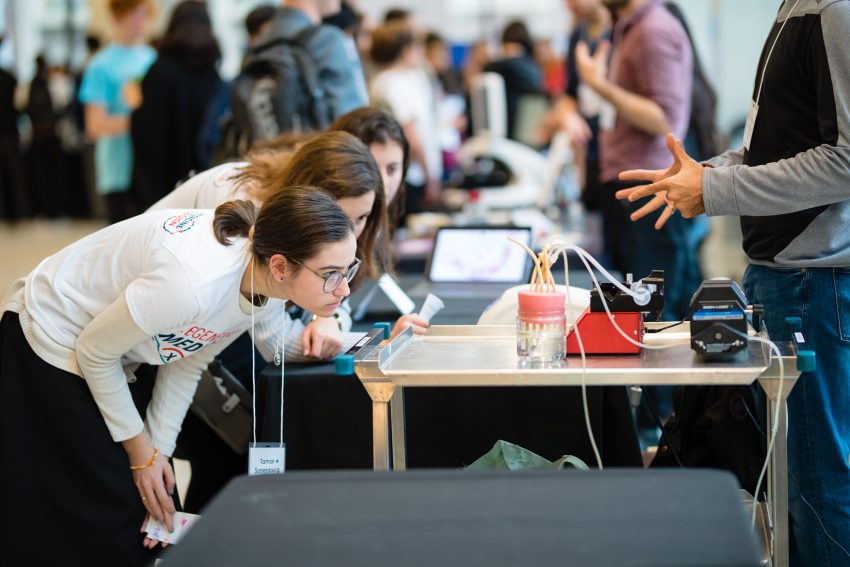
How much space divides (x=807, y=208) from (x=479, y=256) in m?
1.36

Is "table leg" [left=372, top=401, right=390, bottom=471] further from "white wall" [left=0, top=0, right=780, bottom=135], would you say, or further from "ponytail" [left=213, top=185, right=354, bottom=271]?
"white wall" [left=0, top=0, right=780, bottom=135]

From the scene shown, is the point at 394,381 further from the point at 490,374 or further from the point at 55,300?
the point at 55,300

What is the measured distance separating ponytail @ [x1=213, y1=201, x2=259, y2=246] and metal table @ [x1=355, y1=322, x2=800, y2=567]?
38cm

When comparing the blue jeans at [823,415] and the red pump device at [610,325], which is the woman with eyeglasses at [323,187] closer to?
the red pump device at [610,325]

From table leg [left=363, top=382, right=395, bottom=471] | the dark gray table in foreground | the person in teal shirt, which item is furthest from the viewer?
the person in teal shirt

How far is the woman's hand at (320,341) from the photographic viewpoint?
2.13 meters

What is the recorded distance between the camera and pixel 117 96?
4.94m

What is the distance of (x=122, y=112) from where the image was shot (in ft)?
16.0

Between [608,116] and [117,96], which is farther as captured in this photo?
[117,96]

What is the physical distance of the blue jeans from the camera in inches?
68.1

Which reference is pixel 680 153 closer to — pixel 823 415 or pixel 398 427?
pixel 823 415

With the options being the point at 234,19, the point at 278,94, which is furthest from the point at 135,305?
the point at 234,19

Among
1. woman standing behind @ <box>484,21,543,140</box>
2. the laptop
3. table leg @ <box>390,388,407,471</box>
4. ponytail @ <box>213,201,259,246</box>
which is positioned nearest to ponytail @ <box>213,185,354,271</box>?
ponytail @ <box>213,201,259,246</box>

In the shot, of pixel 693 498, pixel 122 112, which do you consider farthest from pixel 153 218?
pixel 122 112
